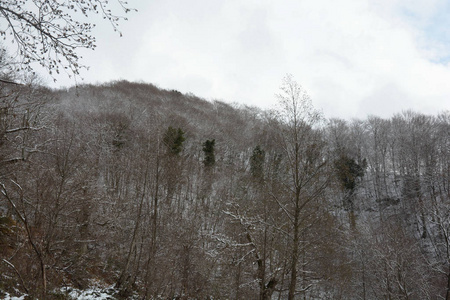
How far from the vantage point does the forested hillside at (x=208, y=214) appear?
26.7 feet

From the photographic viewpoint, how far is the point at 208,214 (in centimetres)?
2319

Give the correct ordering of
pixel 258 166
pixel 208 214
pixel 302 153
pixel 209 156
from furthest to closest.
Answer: pixel 209 156, pixel 208 214, pixel 258 166, pixel 302 153

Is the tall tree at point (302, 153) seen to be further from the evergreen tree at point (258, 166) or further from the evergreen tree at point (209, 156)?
the evergreen tree at point (209, 156)

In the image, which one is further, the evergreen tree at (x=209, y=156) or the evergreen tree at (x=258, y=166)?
the evergreen tree at (x=209, y=156)

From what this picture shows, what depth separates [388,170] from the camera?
38.9m

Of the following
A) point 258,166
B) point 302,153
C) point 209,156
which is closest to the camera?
point 302,153

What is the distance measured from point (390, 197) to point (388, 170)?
7.03m

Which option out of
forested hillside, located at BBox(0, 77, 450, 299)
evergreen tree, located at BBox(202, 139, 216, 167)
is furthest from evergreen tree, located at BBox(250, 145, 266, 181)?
evergreen tree, located at BBox(202, 139, 216, 167)

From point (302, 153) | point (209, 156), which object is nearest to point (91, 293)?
point (302, 153)

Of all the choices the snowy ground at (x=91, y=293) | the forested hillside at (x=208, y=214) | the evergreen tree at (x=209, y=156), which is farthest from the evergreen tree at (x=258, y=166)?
the evergreen tree at (x=209, y=156)

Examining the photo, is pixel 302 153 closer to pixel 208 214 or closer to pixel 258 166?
pixel 258 166

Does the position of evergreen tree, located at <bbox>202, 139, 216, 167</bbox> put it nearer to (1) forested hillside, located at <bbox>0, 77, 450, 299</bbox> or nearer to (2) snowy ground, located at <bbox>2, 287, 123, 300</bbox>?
(1) forested hillside, located at <bbox>0, 77, 450, 299</bbox>

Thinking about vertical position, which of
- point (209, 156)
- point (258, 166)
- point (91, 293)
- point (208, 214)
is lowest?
point (91, 293)

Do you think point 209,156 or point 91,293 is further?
point 209,156
